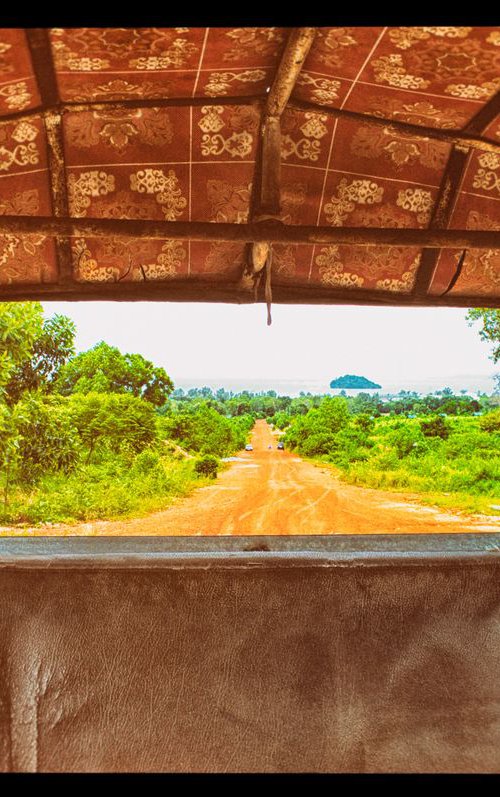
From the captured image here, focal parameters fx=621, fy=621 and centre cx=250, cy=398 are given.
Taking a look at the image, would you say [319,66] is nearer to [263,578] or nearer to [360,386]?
[263,578]

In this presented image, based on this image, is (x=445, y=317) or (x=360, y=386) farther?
(x=445, y=317)

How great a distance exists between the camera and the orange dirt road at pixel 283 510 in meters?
11.7

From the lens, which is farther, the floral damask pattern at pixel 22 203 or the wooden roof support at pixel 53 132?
the floral damask pattern at pixel 22 203

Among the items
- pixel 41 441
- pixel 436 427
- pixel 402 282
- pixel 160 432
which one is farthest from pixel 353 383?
pixel 402 282

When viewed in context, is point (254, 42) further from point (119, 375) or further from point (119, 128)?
point (119, 375)

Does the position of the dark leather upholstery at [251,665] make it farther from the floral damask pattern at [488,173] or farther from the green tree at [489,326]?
the green tree at [489,326]

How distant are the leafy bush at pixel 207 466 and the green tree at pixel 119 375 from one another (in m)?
1.66

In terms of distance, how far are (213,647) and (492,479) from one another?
514 inches

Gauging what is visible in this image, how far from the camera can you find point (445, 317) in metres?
20.6

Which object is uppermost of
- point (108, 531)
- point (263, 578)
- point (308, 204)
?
point (308, 204)

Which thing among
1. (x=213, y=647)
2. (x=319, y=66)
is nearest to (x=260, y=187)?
(x=319, y=66)

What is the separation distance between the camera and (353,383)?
17359 mm

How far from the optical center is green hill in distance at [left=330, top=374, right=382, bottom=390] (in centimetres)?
1724

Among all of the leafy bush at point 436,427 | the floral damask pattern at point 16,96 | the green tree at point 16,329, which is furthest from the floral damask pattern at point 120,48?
the leafy bush at point 436,427
